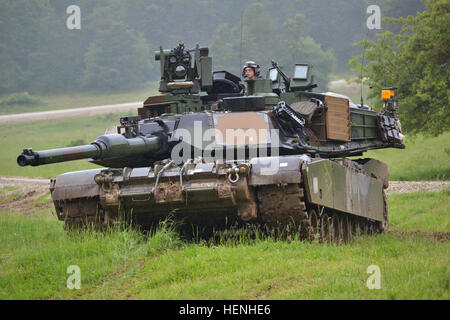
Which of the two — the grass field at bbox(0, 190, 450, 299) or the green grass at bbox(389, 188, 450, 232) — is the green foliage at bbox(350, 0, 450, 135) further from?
the grass field at bbox(0, 190, 450, 299)

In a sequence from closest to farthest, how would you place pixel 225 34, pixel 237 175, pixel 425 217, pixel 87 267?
1. pixel 87 267
2. pixel 237 175
3. pixel 425 217
4. pixel 225 34

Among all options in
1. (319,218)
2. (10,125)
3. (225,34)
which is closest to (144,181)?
(319,218)

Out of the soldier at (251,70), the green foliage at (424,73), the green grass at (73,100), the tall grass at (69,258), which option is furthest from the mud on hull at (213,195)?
the green grass at (73,100)

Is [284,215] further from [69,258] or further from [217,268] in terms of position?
[69,258]

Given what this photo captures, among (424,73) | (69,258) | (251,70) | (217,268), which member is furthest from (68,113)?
(217,268)

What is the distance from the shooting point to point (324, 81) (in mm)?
48344

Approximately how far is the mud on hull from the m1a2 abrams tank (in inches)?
0.6

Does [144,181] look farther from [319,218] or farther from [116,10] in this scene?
[116,10]

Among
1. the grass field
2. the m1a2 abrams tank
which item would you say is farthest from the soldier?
the grass field

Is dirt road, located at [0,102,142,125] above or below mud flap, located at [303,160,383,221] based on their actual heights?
below

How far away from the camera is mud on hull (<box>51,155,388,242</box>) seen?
30.6 ft

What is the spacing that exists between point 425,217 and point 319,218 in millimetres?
4459

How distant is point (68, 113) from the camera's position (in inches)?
1761
